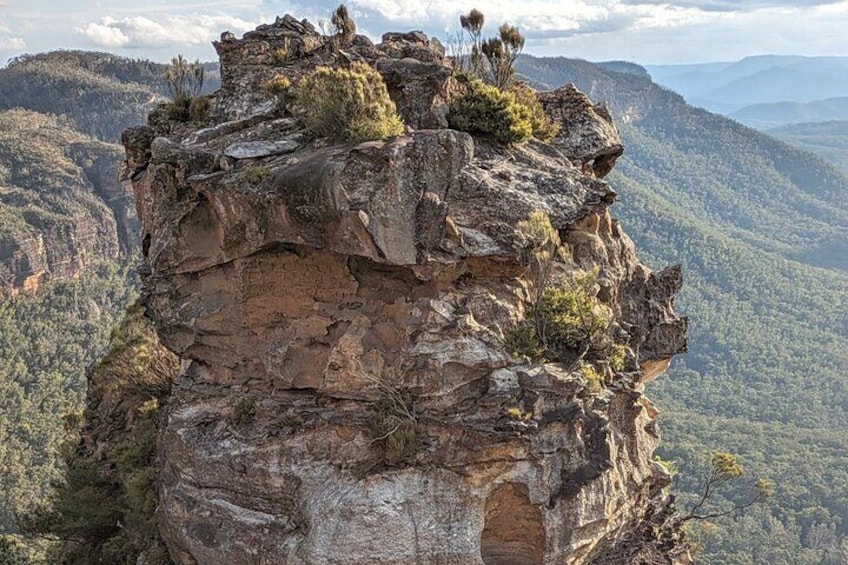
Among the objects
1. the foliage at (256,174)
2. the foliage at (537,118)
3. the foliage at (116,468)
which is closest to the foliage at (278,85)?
the foliage at (256,174)

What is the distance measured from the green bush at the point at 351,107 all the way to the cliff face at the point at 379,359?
60cm

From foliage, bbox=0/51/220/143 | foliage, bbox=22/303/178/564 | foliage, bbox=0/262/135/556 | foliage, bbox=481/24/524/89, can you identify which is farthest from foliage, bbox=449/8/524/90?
foliage, bbox=0/51/220/143

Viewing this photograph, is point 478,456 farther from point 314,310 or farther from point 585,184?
point 585,184

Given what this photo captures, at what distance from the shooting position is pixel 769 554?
70250mm

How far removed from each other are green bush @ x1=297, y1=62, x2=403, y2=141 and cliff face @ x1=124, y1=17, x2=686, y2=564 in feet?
1.97

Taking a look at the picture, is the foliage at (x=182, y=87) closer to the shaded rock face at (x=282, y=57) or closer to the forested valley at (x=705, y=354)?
the shaded rock face at (x=282, y=57)

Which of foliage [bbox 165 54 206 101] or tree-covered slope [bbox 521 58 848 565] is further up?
foliage [bbox 165 54 206 101]

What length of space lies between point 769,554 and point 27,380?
318 feet

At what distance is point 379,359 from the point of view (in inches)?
688

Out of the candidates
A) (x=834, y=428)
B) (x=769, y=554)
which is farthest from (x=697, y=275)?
(x=769, y=554)

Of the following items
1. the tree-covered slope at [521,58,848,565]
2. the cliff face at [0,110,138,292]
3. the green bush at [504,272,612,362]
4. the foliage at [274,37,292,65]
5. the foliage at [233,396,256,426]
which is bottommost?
the tree-covered slope at [521,58,848,565]

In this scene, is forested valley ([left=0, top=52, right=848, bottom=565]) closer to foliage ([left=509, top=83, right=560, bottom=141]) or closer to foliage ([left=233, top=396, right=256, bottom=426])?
foliage ([left=233, top=396, right=256, bottom=426])

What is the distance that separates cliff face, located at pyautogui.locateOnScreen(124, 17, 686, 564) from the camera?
16531mm

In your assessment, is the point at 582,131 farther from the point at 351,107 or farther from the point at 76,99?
the point at 76,99
